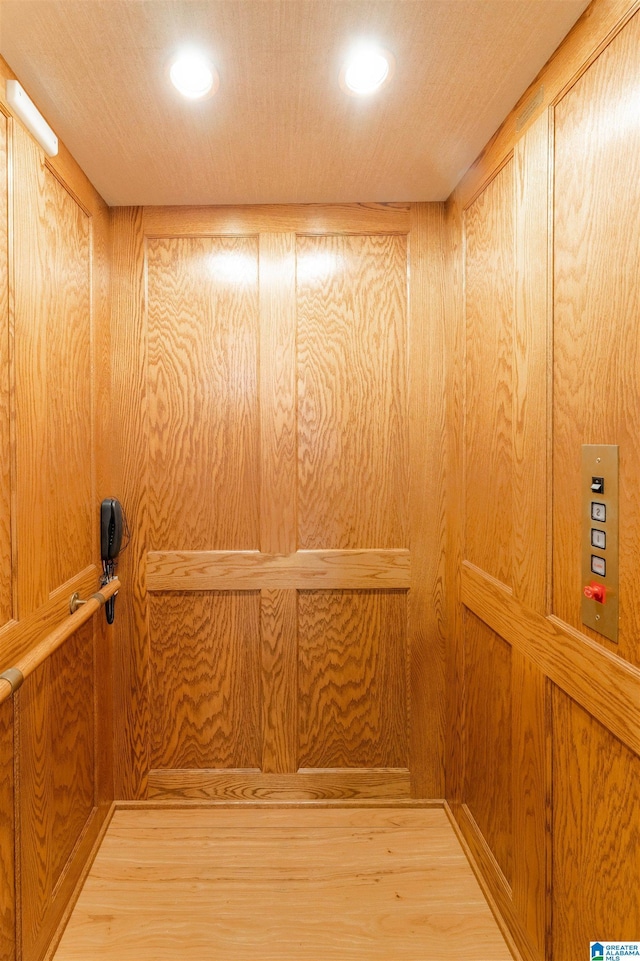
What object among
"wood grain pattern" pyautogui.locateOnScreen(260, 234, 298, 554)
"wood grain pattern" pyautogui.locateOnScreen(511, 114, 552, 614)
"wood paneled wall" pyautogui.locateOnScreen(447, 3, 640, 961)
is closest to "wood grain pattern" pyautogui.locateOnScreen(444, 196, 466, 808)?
"wood paneled wall" pyautogui.locateOnScreen(447, 3, 640, 961)

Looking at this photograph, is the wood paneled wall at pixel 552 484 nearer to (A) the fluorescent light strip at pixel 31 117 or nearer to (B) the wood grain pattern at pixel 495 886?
(B) the wood grain pattern at pixel 495 886

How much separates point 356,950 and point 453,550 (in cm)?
130

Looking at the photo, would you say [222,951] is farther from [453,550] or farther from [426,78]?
[426,78]

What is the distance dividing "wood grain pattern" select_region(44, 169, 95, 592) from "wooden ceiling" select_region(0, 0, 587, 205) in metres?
0.26

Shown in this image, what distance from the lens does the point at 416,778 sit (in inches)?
89.9

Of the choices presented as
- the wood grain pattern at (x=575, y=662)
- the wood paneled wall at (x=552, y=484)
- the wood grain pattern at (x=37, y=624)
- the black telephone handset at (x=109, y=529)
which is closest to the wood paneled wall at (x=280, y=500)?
the black telephone handset at (x=109, y=529)

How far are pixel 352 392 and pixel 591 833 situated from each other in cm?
159

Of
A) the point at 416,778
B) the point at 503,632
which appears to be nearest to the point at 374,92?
the point at 503,632

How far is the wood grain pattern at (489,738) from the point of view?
Result: 1.73 metres

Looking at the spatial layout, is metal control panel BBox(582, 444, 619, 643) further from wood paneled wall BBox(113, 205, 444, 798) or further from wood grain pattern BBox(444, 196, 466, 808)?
wood paneled wall BBox(113, 205, 444, 798)

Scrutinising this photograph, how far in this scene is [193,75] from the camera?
1.46m

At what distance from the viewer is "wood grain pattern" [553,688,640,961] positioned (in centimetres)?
112

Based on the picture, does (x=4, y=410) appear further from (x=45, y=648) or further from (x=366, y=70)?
(x=366, y=70)

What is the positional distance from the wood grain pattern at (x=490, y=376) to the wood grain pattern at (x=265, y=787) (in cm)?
105
